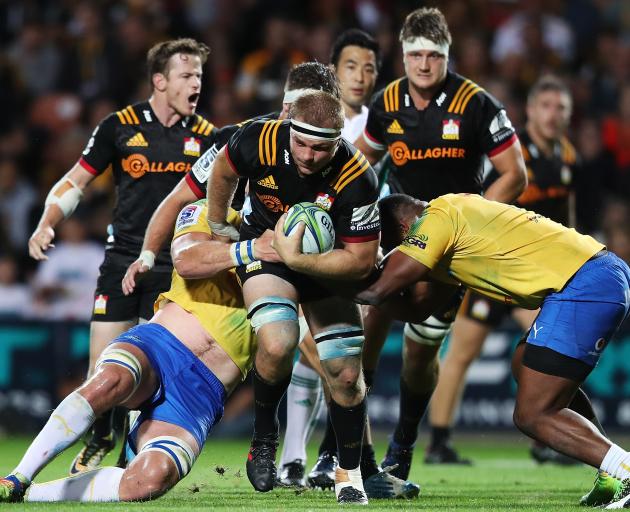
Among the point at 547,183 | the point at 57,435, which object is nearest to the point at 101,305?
the point at 57,435

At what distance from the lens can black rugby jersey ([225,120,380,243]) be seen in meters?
6.25

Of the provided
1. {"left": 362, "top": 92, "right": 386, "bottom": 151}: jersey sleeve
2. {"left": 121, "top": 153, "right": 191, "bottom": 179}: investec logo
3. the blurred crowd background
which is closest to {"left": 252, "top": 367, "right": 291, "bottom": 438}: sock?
{"left": 121, "top": 153, "right": 191, "bottom": 179}: investec logo

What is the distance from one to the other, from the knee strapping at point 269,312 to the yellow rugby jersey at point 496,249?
2.20 feet

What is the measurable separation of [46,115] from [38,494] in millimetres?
9117

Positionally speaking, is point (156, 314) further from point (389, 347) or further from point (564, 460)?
point (389, 347)

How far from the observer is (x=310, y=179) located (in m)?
6.32

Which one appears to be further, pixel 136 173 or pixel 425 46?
pixel 136 173

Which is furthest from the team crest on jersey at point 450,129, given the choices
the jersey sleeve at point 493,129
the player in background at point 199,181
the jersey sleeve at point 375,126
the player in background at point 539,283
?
the player in background at point 539,283

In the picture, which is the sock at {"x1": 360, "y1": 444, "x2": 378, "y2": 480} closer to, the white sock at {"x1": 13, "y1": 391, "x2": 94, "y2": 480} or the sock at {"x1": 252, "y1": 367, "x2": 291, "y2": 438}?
the sock at {"x1": 252, "y1": 367, "x2": 291, "y2": 438}

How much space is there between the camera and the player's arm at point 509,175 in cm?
784

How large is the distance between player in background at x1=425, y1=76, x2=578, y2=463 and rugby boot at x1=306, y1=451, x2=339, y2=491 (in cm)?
214

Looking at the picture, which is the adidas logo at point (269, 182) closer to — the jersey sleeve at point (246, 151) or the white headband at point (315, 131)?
the jersey sleeve at point (246, 151)

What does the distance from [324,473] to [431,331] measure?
1.10 meters

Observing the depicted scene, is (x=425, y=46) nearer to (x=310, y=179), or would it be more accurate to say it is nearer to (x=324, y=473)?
(x=310, y=179)
